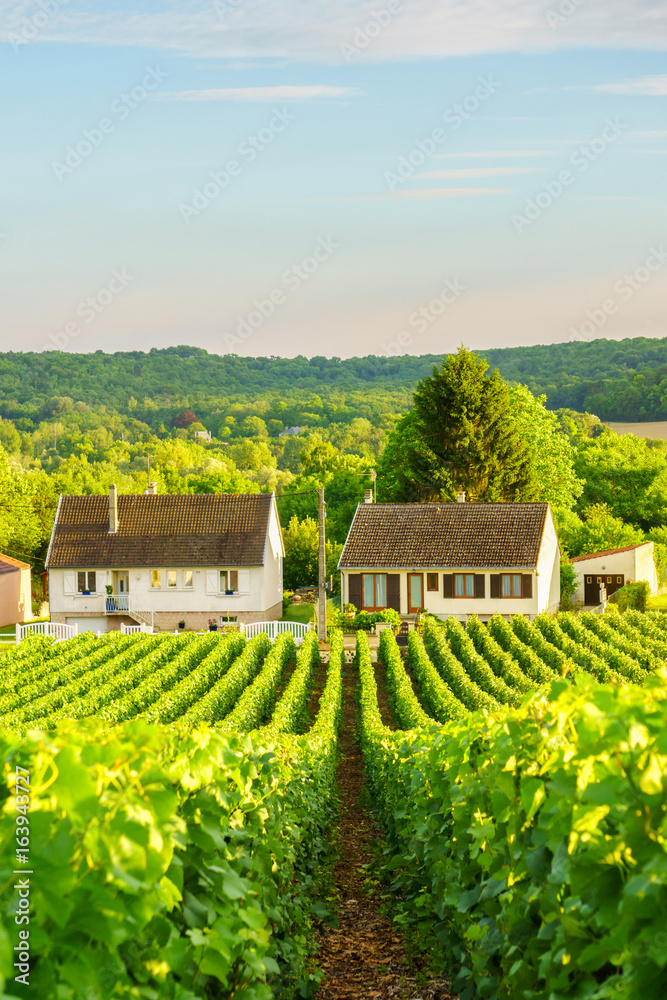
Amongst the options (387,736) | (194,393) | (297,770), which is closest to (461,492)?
(387,736)

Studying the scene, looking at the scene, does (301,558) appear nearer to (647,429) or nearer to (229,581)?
(229,581)

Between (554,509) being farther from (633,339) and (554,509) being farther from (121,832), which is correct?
(633,339)

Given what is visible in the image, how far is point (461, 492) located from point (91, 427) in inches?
4068

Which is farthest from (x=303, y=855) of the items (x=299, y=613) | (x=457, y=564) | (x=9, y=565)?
(x=9, y=565)

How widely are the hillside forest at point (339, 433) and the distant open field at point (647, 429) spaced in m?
1.91

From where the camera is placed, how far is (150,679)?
83.8 feet

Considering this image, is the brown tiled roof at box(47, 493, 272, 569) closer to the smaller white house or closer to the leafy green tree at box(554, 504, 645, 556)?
the smaller white house

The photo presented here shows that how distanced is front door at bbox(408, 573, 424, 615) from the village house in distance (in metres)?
6.72

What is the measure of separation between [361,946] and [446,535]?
35.0 meters

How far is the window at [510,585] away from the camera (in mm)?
41750

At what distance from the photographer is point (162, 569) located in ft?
146

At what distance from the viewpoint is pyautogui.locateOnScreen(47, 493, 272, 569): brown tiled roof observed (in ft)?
147

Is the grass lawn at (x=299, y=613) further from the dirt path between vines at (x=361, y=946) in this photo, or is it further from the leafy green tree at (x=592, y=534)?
the dirt path between vines at (x=361, y=946)

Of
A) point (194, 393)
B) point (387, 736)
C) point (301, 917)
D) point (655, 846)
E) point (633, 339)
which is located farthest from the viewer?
point (194, 393)
